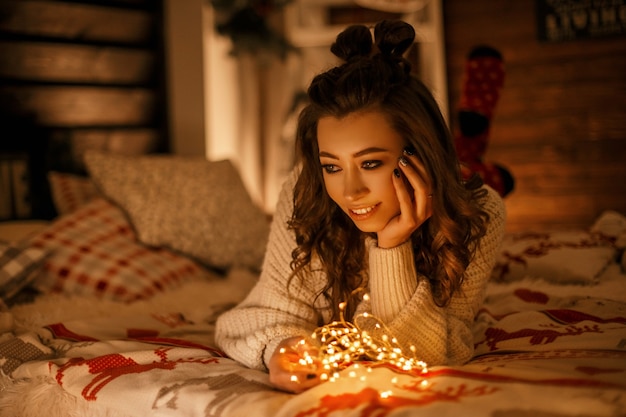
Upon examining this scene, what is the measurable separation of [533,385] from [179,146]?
8.66 feet

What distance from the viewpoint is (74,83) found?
2959mm

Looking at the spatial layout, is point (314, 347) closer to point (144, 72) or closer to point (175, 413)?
point (175, 413)

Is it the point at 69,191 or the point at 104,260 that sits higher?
the point at 69,191

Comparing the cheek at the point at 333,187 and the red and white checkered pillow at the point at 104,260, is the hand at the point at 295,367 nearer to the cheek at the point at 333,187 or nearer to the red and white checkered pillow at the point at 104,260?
the cheek at the point at 333,187

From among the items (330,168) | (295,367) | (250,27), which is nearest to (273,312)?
(295,367)

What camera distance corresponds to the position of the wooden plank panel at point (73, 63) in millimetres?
2744

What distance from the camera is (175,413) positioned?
1.12 metres

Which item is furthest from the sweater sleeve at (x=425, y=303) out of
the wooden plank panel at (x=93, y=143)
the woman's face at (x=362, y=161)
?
the wooden plank panel at (x=93, y=143)

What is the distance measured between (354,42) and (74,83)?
2.04 meters

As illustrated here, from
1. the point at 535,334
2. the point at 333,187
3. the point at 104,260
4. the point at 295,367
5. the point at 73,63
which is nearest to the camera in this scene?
the point at 295,367

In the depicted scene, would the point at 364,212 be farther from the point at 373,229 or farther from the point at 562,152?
the point at 562,152

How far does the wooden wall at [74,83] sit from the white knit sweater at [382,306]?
67.2 inches

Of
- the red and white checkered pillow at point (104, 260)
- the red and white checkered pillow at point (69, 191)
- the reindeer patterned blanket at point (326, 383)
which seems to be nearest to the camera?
the reindeer patterned blanket at point (326, 383)

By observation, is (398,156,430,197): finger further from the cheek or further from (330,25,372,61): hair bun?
(330,25,372,61): hair bun
